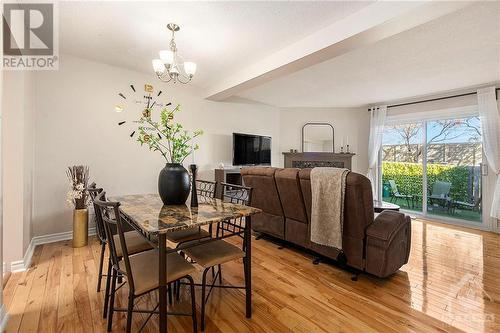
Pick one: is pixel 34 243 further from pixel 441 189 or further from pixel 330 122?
pixel 441 189

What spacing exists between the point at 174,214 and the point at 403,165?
5.71 meters

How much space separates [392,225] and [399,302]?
66 cm

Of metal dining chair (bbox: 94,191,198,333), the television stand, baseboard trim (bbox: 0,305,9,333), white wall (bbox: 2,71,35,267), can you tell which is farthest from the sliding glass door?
white wall (bbox: 2,71,35,267)

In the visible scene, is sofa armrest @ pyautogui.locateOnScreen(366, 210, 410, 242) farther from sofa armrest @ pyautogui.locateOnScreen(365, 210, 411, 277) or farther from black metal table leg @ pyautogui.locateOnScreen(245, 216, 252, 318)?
black metal table leg @ pyautogui.locateOnScreen(245, 216, 252, 318)

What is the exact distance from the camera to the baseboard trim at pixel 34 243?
2.45 m

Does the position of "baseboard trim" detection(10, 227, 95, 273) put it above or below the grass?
below

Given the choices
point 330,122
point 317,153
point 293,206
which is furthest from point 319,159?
point 293,206

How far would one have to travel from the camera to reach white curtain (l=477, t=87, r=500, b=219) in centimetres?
410

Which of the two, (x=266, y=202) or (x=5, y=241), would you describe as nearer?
(x=5, y=241)

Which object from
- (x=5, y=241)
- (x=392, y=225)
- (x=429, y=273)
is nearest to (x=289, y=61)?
(x=392, y=225)

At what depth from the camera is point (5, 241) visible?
240cm

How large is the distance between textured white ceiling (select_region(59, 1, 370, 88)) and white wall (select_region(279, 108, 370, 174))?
10.3ft

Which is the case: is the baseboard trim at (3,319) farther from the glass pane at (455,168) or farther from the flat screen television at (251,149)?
the glass pane at (455,168)

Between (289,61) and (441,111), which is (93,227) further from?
(441,111)
